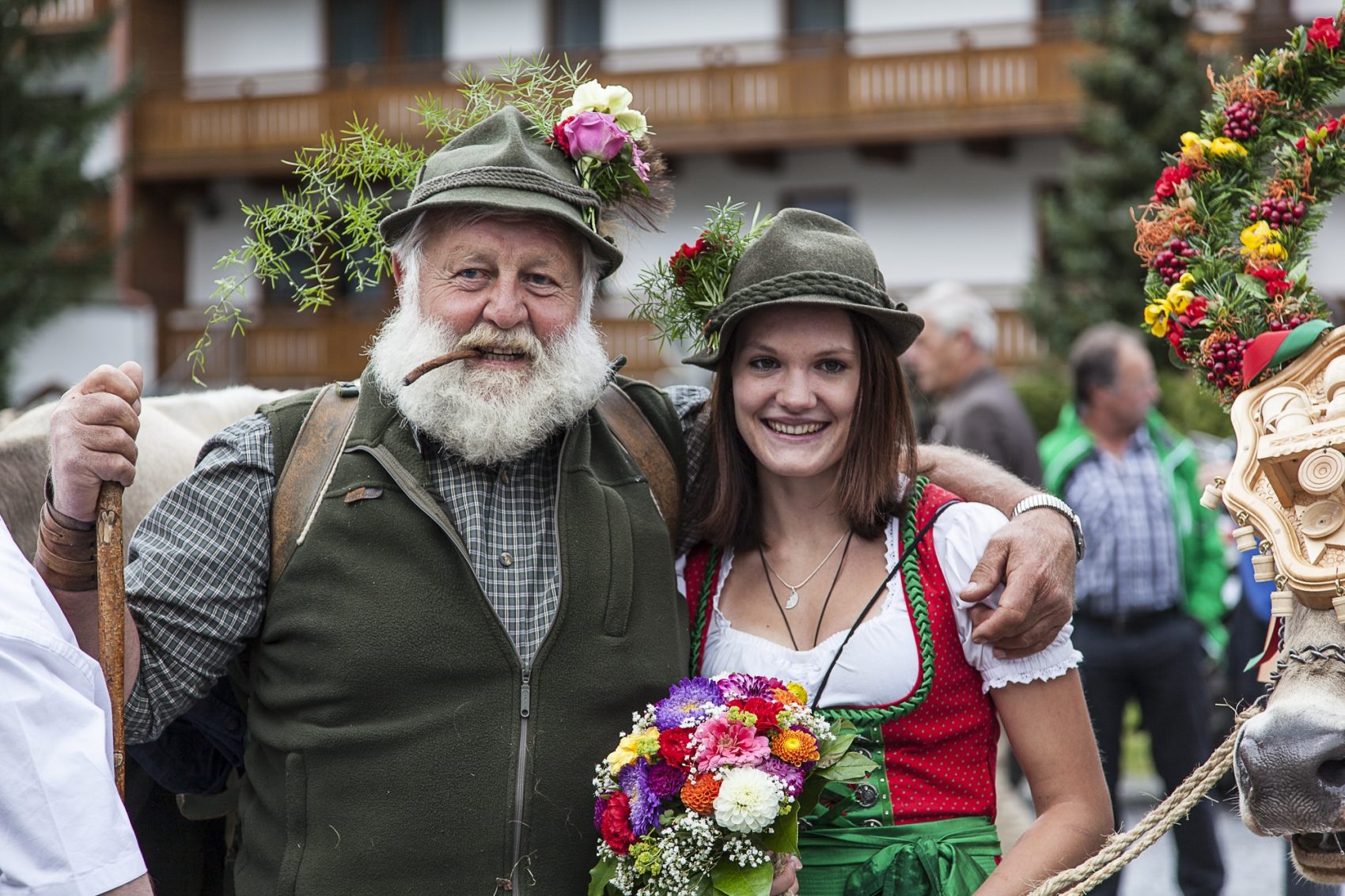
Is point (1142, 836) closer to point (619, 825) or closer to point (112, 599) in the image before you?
point (619, 825)

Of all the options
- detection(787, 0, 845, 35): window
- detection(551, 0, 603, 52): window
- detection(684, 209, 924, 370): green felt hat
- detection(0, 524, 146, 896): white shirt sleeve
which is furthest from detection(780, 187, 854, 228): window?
detection(0, 524, 146, 896): white shirt sleeve

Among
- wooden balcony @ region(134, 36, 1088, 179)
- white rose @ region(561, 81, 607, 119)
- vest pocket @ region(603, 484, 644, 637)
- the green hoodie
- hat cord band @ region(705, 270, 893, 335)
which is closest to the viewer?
vest pocket @ region(603, 484, 644, 637)

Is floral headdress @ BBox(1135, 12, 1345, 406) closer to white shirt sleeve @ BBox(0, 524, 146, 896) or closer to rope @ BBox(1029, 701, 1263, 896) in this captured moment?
rope @ BBox(1029, 701, 1263, 896)

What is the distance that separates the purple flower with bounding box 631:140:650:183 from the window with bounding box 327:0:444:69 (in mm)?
19376

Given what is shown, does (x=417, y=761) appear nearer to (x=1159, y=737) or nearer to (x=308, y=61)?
(x=1159, y=737)

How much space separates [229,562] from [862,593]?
1.25m

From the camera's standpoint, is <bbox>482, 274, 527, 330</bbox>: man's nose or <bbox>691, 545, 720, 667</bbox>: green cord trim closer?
<bbox>482, 274, 527, 330</bbox>: man's nose

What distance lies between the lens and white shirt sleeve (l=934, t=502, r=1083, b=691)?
9.26ft

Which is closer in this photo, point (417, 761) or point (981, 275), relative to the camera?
point (417, 761)

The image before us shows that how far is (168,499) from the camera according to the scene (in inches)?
107

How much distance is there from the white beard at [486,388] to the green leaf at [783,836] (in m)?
0.87

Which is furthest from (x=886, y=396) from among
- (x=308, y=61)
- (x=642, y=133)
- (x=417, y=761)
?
(x=308, y=61)

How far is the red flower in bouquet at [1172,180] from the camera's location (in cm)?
→ 288

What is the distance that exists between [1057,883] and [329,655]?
1393 millimetres
